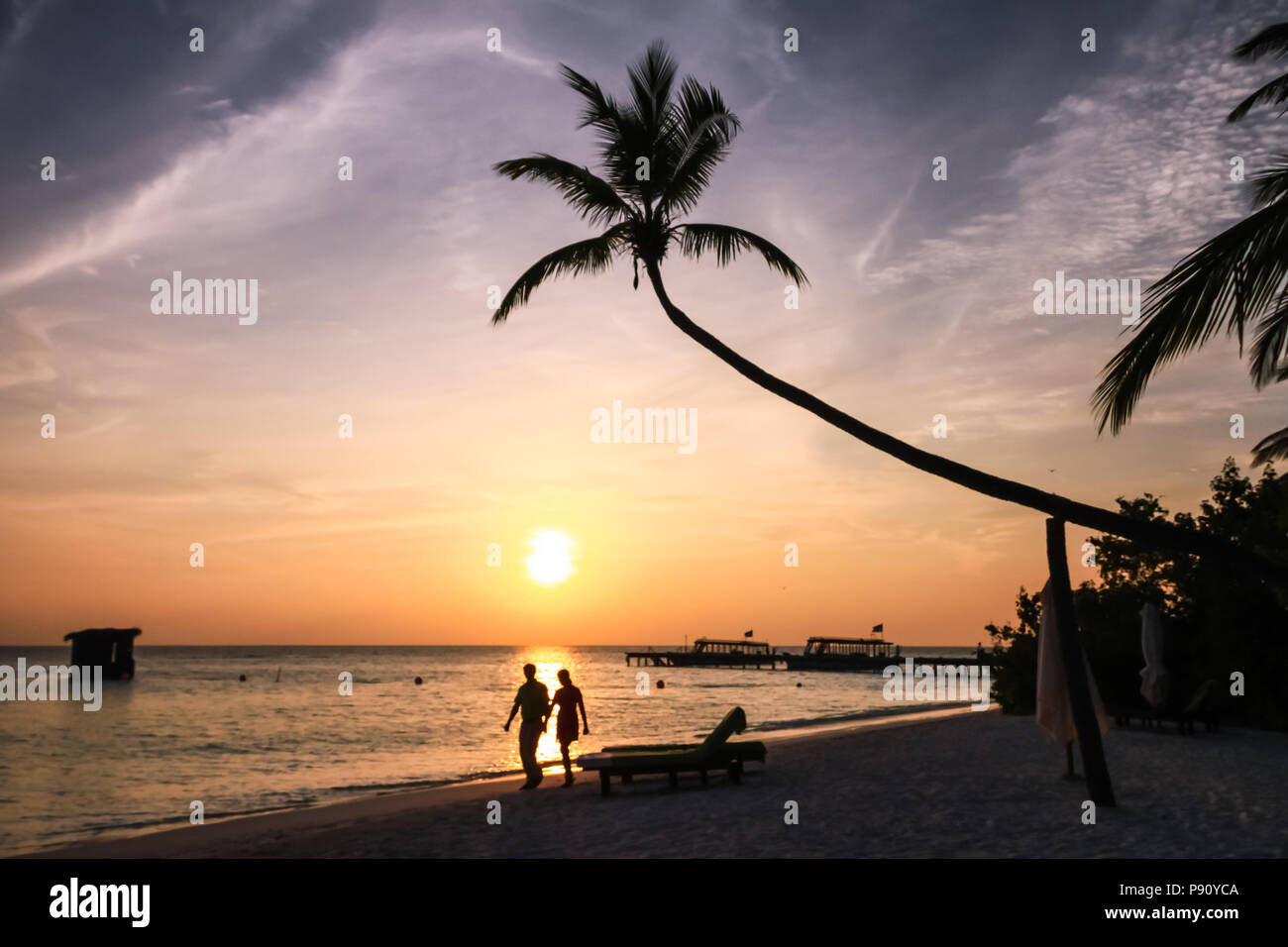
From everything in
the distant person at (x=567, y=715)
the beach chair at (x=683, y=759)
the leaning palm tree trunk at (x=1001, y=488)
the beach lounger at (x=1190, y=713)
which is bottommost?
the beach lounger at (x=1190, y=713)

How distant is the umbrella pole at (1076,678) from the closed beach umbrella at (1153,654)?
846cm

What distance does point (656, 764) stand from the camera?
1384 cm

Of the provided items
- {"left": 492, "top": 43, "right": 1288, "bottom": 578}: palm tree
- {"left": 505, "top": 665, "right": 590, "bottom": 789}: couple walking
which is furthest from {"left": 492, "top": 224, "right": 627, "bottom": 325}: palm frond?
{"left": 505, "top": 665, "right": 590, "bottom": 789}: couple walking

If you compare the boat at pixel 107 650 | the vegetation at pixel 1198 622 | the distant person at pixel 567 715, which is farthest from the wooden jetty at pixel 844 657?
the distant person at pixel 567 715

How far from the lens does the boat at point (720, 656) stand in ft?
415

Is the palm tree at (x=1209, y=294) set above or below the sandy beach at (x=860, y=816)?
above

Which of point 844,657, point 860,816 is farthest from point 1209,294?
point 844,657

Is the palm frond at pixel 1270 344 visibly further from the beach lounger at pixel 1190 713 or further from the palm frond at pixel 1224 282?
the beach lounger at pixel 1190 713

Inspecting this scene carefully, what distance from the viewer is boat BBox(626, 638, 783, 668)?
126 metres

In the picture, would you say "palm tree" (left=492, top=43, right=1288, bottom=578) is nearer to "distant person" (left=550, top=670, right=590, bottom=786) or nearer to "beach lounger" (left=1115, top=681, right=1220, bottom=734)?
"distant person" (left=550, top=670, right=590, bottom=786)

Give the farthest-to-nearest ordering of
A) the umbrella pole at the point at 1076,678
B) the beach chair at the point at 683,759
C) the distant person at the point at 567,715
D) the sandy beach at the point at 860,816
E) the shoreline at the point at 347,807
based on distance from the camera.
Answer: the distant person at the point at 567,715, the shoreline at the point at 347,807, the beach chair at the point at 683,759, the umbrella pole at the point at 1076,678, the sandy beach at the point at 860,816
